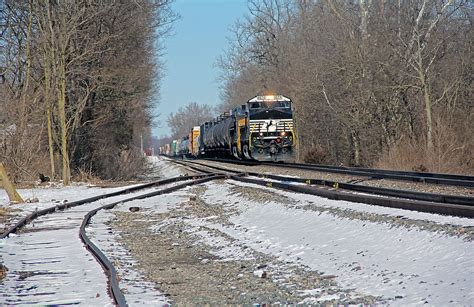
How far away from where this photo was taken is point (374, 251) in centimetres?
953

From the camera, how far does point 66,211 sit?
19297 millimetres

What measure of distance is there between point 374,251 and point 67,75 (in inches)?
1035

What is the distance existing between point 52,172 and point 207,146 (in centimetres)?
3230

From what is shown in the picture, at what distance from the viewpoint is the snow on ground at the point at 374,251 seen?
24.0ft

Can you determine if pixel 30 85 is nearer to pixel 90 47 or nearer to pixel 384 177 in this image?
pixel 90 47

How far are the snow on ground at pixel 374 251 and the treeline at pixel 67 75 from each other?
734 inches

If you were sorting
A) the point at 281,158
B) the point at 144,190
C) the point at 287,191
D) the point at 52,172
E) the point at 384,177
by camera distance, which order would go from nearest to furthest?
the point at 287,191 → the point at 384,177 → the point at 144,190 → the point at 52,172 → the point at 281,158

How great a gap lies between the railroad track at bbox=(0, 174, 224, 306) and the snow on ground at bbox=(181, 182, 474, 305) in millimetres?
2636

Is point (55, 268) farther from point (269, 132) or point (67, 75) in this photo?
point (269, 132)

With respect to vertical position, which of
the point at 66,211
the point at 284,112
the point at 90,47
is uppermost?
the point at 90,47

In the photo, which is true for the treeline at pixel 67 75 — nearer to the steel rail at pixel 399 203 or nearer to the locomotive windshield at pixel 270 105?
the locomotive windshield at pixel 270 105

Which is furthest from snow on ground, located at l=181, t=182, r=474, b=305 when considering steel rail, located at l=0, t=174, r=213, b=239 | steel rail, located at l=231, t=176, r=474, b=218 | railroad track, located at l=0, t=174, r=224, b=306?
steel rail, located at l=0, t=174, r=213, b=239

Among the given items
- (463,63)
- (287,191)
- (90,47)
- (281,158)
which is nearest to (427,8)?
(463,63)

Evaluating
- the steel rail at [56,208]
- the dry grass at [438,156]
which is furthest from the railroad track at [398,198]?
the dry grass at [438,156]
